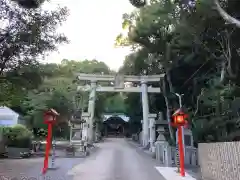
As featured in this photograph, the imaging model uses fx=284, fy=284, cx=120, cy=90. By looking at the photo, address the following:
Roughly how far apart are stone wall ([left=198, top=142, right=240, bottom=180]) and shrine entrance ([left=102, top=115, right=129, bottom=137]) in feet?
139

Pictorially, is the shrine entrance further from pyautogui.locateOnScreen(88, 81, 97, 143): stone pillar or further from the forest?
pyautogui.locateOnScreen(88, 81, 97, 143): stone pillar

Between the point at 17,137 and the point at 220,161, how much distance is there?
14.5 m

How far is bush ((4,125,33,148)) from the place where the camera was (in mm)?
19031

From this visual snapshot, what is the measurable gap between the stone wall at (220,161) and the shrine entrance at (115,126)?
42441 mm

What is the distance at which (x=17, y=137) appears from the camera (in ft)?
62.5

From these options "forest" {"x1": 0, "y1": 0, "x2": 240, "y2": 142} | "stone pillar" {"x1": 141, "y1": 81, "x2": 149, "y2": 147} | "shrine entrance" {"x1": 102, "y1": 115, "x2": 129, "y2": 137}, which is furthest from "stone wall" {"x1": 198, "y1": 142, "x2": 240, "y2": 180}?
"shrine entrance" {"x1": 102, "y1": 115, "x2": 129, "y2": 137}

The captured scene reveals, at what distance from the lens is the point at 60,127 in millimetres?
32812

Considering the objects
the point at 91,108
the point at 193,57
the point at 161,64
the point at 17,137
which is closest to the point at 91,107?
the point at 91,108

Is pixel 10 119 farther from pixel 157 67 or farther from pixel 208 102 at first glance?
pixel 208 102

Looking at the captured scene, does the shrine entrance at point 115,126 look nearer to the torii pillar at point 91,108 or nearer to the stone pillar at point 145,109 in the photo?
the torii pillar at point 91,108

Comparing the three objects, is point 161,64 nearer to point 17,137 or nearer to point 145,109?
point 145,109

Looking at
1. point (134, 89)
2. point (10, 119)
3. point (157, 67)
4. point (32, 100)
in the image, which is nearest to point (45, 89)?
point (32, 100)

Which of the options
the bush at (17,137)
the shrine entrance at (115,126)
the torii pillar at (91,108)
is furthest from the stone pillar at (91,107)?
the shrine entrance at (115,126)

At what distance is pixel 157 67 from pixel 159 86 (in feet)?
7.92
